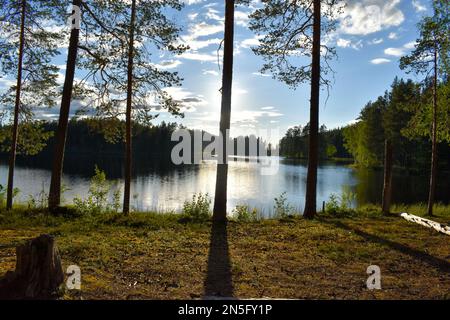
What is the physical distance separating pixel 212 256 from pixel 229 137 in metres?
5.18

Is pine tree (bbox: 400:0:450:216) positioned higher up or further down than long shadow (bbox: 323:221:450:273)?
higher up

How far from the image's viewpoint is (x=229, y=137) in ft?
38.4

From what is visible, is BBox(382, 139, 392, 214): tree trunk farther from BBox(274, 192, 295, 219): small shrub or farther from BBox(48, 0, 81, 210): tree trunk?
BBox(48, 0, 81, 210): tree trunk

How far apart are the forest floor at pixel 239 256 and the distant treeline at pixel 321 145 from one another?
98.2m

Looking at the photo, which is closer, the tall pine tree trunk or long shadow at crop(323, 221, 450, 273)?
long shadow at crop(323, 221, 450, 273)

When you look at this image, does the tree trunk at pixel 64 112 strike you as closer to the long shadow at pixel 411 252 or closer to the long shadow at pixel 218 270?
→ the long shadow at pixel 218 270

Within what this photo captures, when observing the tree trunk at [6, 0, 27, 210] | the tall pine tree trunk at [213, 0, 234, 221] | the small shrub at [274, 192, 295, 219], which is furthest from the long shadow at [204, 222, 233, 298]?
the tree trunk at [6, 0, 27, 210]

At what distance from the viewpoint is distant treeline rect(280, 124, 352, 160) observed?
116 metres

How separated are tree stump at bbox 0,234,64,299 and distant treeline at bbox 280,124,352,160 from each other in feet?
342

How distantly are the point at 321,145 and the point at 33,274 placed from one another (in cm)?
11445

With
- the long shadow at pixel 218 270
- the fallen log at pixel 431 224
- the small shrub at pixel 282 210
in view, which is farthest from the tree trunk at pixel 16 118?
the fallen log at pixel 431 224

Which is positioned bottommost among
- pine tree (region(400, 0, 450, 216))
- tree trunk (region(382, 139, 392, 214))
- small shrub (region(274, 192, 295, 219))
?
small shrub (region(274, 192, 295, 219))
